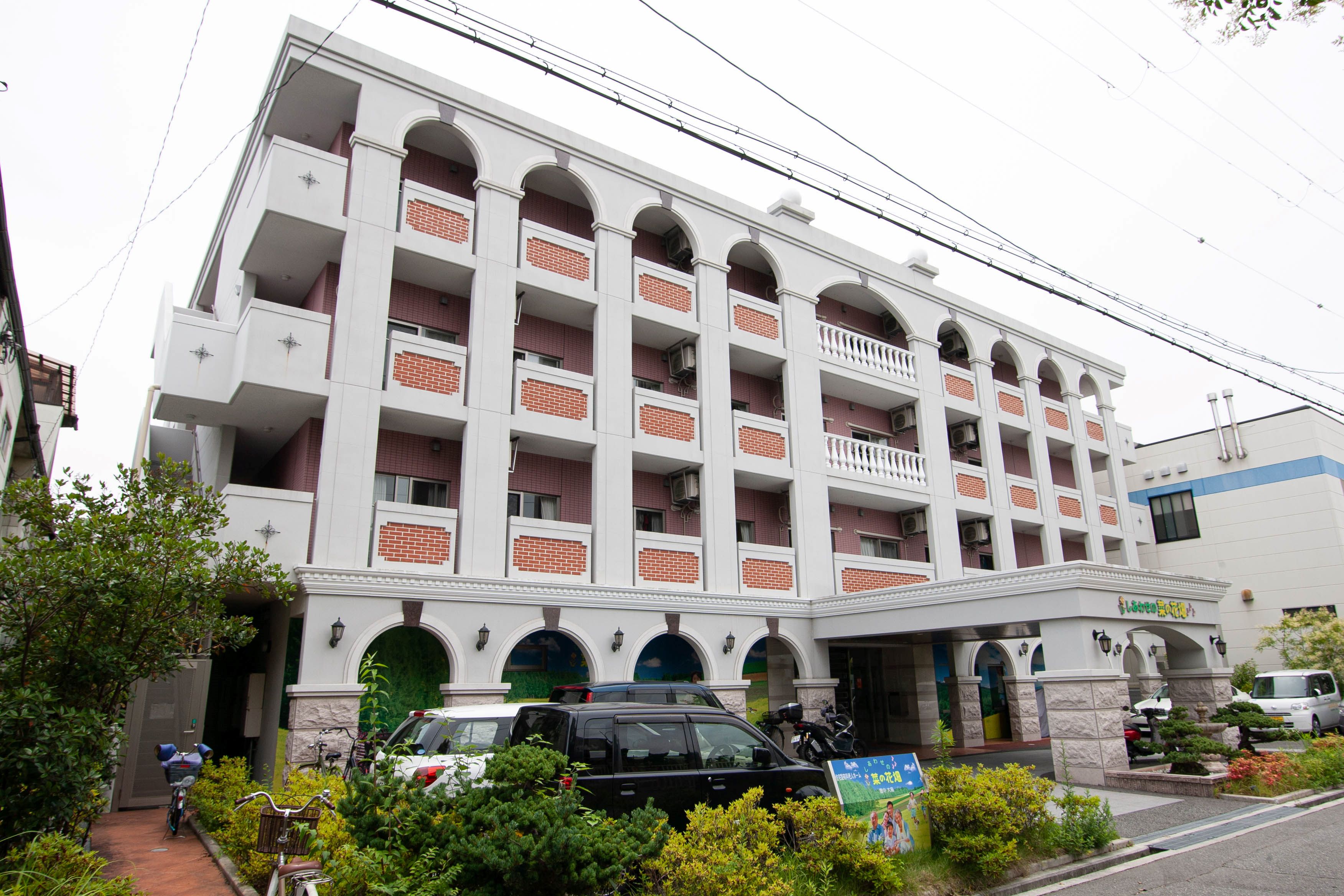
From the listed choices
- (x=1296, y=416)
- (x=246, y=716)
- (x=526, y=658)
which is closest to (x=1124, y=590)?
(x=526, y=658)

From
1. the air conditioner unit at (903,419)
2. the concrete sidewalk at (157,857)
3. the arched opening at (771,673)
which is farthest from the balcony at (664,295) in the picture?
Result: the concrete sidewalk at (157,857)

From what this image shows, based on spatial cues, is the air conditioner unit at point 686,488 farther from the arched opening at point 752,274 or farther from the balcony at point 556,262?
the arched opening at point 752,274

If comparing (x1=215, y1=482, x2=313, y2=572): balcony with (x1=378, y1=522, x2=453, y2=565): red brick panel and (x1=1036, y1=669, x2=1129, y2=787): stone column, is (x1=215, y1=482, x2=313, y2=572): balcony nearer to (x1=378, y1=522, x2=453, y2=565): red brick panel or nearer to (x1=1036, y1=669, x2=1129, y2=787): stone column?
(x1=378, y1=522, x2=453, y2=565): red brick panel

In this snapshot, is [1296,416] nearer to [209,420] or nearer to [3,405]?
[209,420]

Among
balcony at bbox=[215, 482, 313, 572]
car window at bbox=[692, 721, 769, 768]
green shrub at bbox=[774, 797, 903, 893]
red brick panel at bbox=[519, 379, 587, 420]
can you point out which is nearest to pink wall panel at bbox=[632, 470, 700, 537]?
red brick panel at bbox=[519, 379, 587, 420]

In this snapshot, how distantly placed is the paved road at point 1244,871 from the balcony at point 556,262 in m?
12.7

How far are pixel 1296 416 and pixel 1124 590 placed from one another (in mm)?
22312

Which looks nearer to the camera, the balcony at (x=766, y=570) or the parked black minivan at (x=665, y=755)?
the parked black minivan at (x=665, y=755)

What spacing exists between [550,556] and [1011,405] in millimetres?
16203

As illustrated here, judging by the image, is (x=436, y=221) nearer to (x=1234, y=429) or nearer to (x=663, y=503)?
(x=663, y=503)

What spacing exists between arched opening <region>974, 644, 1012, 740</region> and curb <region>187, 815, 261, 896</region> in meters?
20.1

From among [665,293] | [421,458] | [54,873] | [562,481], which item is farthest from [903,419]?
[54,873]

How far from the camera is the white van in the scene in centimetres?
2211

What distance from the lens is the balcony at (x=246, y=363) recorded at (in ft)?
44.4
